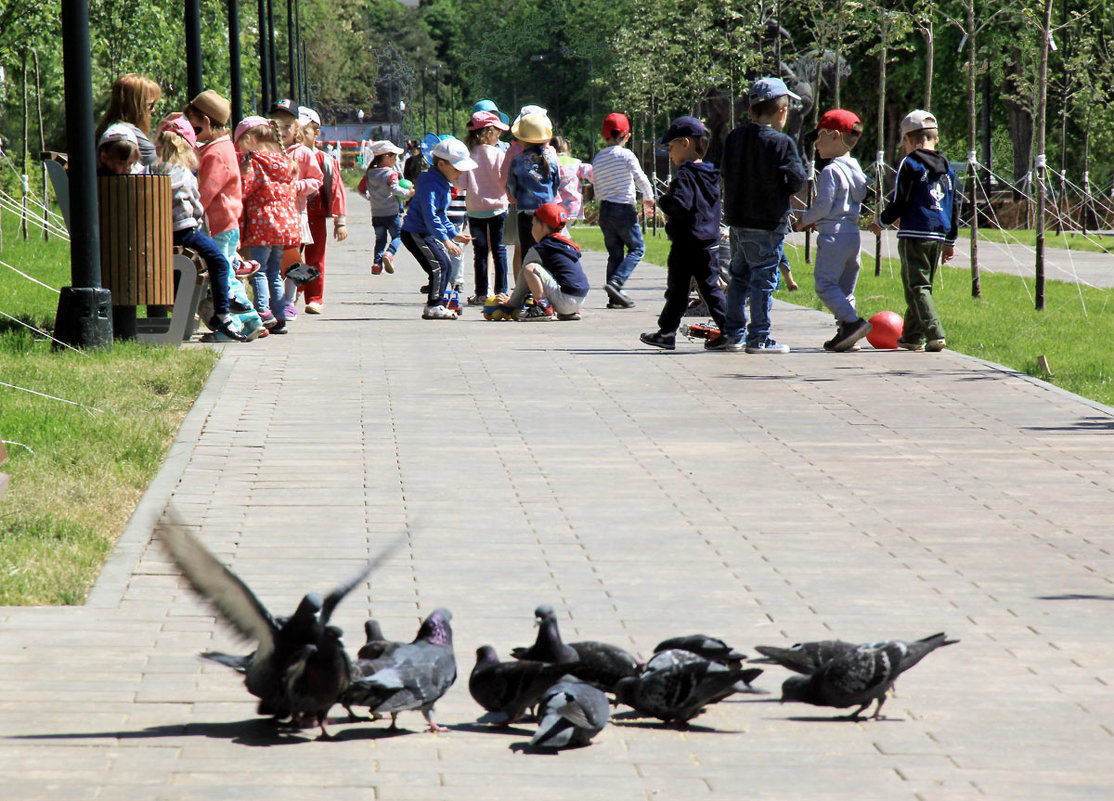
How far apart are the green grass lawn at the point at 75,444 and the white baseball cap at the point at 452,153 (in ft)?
12.6

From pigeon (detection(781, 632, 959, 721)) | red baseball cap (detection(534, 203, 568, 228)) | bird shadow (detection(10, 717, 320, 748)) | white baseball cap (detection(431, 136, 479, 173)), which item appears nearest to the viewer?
bird shadow (detection(10, 717, 320, 748))

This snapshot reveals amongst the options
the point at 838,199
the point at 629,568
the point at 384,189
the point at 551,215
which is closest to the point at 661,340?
the point at 838,199

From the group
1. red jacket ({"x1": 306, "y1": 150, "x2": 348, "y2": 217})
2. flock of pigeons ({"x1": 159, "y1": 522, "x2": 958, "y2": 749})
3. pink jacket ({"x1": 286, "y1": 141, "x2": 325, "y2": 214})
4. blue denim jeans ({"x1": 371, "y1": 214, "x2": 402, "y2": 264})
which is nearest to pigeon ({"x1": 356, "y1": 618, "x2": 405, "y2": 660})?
flock of pigeons ({"x1": 159, "y1": 522, "x2": 958, "y2": 749})

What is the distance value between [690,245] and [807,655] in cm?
892

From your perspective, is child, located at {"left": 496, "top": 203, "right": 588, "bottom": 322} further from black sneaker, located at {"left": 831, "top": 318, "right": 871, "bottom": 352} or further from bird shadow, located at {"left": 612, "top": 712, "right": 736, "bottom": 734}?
bird shadow, located at {"left": 612, "top": 712, "right": 736, "bottom": 734}

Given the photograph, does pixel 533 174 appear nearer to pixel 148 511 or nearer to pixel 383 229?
pixel 383 229

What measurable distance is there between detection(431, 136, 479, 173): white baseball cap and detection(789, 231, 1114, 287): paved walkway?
318 inches

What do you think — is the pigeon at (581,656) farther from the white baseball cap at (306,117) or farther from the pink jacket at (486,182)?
the pink jacket at (486,182)

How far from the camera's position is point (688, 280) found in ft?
42.4

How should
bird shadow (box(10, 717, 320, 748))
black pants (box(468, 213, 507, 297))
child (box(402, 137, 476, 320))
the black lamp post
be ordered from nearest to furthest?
bird shadow (box(10, 717, 320, 748)) < the black lamp post < child (box(402, 137, 476, 320)) < black pants (box(468, 213, 507, 297))

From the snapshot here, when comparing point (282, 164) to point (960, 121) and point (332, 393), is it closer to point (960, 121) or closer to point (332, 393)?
point (332, 393)

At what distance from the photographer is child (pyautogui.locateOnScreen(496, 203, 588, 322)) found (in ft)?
50.3

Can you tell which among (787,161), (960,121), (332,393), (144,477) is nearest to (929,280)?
(787,161)

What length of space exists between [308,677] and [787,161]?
9019 mm
